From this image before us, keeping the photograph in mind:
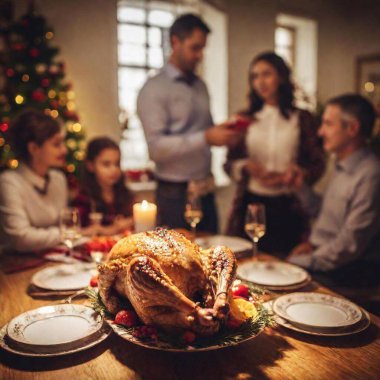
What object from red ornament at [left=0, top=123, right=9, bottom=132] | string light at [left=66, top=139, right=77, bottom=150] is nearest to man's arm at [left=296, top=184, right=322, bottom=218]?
red ornament at [left=0, top=123, right=9, bottom=132]

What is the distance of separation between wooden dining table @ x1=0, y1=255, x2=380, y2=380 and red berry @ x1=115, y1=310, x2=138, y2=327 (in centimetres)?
6

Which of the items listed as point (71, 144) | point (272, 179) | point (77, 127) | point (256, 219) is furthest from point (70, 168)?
point (256, 219)

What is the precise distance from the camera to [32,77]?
11.5 ft

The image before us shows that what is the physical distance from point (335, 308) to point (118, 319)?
1.87 ft

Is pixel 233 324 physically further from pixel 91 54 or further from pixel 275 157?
pixel 91 54

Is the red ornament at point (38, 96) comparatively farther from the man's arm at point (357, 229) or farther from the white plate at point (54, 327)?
the white plate at point (54, 327)

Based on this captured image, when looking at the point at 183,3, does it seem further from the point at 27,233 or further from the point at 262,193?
the point at 27,233

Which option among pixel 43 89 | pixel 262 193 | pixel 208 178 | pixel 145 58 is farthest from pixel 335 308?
pixel 145 58

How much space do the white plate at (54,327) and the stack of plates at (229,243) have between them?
0.77 m

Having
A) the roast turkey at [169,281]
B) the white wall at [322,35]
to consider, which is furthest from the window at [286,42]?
the roast turkey at [169,281]

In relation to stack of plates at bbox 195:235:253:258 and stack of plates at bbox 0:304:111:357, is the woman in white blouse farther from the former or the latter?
stack of plates at bbox 0:304:111:357

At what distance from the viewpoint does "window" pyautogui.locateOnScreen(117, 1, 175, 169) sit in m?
4.64

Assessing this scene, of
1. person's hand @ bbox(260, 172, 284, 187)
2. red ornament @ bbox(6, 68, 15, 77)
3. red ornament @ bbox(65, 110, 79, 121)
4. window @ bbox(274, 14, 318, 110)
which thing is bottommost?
person's hand @ bbox(260, 172, 284, 187)

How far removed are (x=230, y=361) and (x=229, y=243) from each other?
95 cm
